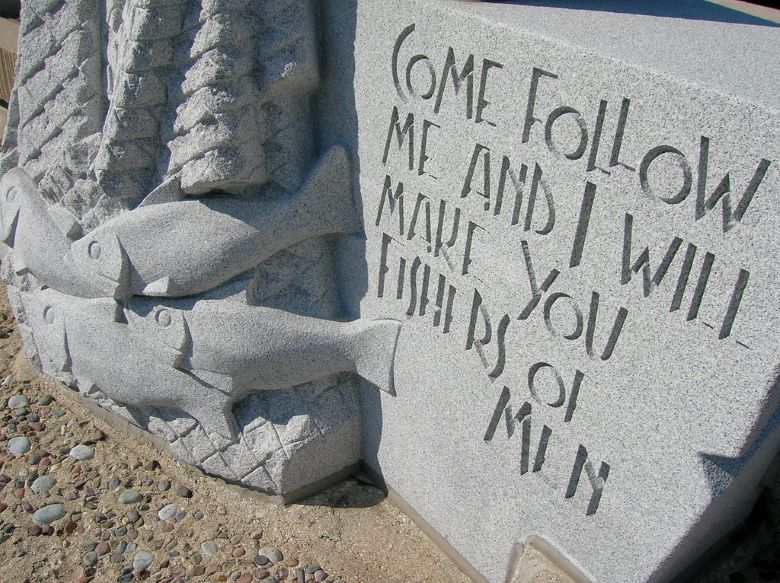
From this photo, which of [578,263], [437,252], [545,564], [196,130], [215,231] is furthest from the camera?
[215,231]

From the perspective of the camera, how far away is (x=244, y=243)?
8.43ft

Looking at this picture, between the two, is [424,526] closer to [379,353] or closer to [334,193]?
[379,353]

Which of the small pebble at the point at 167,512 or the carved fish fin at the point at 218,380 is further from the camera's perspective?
the small pebble at the point at 167,512

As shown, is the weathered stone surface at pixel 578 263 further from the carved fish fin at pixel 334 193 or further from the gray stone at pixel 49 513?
the gray stone at pixel 49 513

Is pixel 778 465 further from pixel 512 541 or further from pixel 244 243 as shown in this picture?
pixel 244 243

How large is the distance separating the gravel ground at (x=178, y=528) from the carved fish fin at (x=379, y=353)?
0.55 m

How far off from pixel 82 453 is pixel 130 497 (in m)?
0.34

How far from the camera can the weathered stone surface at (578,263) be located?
1578mm

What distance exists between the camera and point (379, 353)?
265 cm

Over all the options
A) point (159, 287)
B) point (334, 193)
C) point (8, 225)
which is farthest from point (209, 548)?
point (8, 225)

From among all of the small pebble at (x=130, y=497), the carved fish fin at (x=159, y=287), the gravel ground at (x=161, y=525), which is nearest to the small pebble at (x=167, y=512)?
the gravel ground at (x=161, y=525)

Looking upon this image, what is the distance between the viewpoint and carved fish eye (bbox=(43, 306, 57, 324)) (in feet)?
10.2

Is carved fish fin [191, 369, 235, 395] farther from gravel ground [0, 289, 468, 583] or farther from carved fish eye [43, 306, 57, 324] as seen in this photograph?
carved fish eye [43, 306, 57, 324]

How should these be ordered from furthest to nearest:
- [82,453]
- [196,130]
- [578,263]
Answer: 1. [82,453]
2. [196,130]
3. [578,263]
